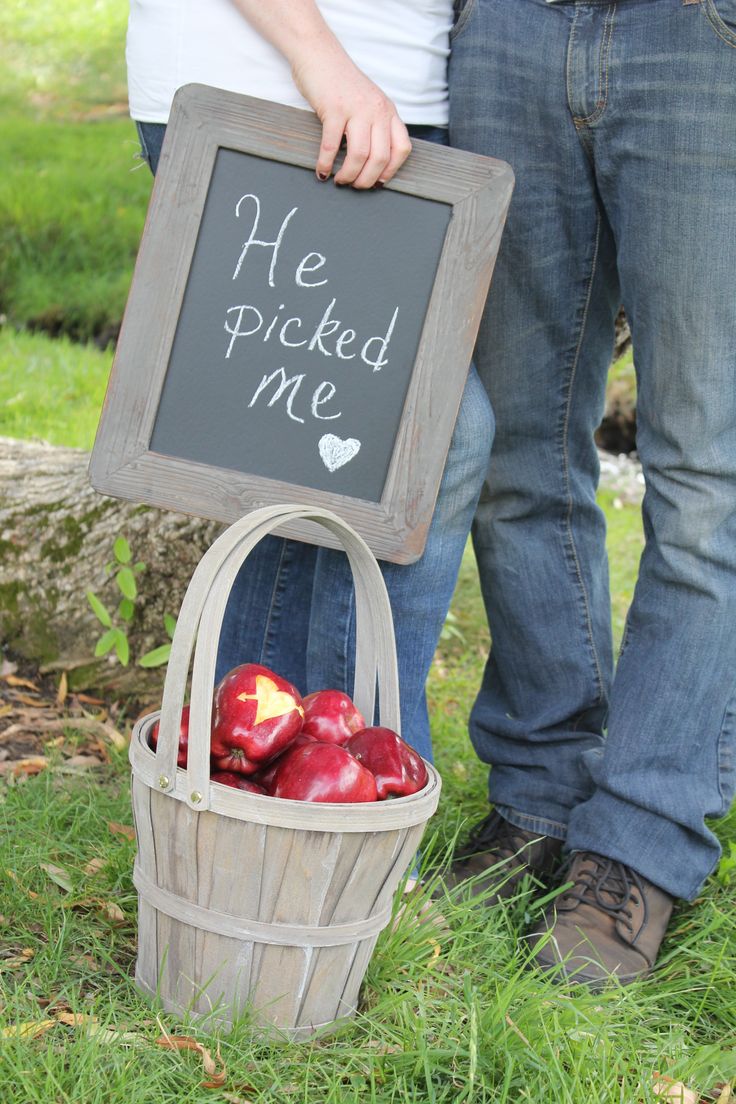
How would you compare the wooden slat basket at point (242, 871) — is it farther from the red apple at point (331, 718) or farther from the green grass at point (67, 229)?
the green grass at point (67, 229)

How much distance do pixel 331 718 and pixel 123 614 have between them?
1105mm

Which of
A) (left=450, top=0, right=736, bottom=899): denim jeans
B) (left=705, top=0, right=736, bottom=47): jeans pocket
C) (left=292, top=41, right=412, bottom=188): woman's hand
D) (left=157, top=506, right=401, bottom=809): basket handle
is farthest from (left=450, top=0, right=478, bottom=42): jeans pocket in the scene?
(left=157, top=506, right=401, bottom=809): basket handle

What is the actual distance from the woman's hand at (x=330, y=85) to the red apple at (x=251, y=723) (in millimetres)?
807

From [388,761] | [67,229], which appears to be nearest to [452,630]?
[388,761]

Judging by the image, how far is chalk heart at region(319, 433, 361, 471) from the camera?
5.52 feet

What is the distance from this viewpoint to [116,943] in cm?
158

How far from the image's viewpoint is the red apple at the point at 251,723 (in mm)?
1364

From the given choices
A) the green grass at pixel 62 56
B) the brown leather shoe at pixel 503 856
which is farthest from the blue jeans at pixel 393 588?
the green grass at pixel 62 56

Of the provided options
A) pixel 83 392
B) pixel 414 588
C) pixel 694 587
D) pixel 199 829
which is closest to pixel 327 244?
pixel 414 588

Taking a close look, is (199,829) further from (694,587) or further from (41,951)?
(694,587)

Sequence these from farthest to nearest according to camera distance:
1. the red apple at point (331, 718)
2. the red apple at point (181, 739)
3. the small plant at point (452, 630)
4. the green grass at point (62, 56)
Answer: the green grass at point (62, 56) < the small plant at point (452, 630) < the red apple at point (331, 718) < the red apple at point (181, 739)

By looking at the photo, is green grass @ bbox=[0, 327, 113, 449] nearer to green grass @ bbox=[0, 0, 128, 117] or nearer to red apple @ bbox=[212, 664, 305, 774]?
red apple @ bbox=[212, 664, 305, 774]

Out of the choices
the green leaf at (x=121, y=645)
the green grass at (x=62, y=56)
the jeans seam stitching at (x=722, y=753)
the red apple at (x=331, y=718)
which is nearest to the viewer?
the red apple at (x=331, y=718)

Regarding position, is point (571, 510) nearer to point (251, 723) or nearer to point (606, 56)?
point (606, 56)
